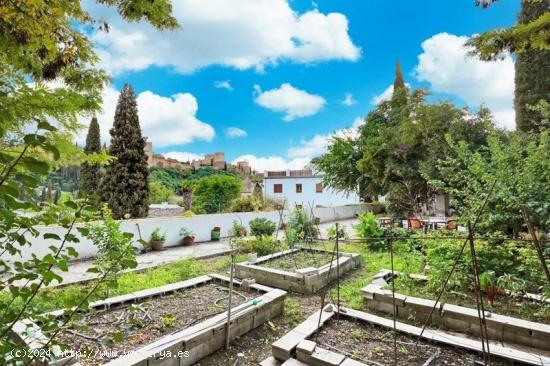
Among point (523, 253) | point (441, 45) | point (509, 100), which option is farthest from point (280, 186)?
point (523, 253)

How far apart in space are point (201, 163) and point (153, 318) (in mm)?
34344

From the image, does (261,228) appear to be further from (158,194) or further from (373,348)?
(158,194)

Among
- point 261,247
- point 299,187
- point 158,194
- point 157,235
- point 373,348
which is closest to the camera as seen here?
point 373,348

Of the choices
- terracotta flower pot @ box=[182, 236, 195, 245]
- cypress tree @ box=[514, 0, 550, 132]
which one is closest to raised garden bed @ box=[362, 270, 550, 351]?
terracotta flower pot @ box=[182, 236, 195, 245]

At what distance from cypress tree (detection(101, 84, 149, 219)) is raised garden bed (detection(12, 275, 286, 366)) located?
940cm

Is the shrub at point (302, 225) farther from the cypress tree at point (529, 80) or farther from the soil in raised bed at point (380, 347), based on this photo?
the cypress tree at point (529, 80)

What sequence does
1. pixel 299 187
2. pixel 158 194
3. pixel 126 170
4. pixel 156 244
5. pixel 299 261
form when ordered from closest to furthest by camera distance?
1. pixel 299 261
2. pixel 156 244
3. pixel 126 170
4. pixel 158 194
5. pixel 299 187

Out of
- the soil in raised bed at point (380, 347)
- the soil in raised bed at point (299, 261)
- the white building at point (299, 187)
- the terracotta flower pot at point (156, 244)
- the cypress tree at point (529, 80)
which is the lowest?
the soil in raised bed at point (380, 347)

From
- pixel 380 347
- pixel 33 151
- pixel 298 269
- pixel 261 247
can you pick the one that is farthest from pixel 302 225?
pixel 33 151

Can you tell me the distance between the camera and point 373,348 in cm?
288

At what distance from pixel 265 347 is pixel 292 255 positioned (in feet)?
11.7

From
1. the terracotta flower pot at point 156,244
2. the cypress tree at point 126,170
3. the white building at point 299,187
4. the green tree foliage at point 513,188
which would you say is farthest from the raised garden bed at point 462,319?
the white building at point 299,187

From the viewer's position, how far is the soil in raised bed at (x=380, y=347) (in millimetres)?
2641

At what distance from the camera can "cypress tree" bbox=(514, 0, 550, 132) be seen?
416 inches
